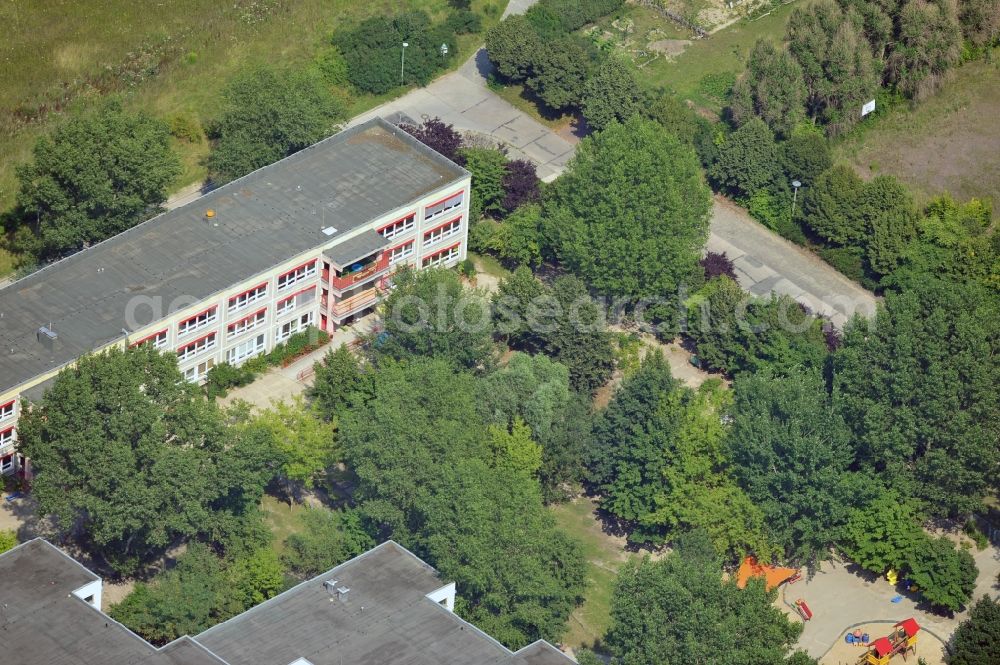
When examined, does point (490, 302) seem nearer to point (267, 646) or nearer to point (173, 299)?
point (173, 299)

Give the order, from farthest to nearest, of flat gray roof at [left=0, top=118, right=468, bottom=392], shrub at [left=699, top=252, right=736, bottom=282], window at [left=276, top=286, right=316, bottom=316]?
shrub at [left=699, top=252, right=736, bottom=282] < window at [left=276, top=286, right=316, bottom=316] < flat gray roof at [left=0, top=118, right=468, bottom=392]

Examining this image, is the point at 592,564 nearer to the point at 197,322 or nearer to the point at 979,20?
the point at 197,322

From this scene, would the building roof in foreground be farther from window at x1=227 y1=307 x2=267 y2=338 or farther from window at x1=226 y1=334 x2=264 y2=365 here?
window at x1=226 y1=334 x2=264 y2=365

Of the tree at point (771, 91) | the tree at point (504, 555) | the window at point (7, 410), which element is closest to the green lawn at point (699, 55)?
the tree at point (771, 91)

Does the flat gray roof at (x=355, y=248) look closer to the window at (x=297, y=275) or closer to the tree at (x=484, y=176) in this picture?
the window at (x=297, y=275)

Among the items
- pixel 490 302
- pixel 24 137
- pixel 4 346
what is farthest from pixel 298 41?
pixel 4 346

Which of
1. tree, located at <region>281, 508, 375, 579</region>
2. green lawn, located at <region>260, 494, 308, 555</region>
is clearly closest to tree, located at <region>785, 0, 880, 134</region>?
green lawn, located at <region>260, 494, 308, 555</region>
